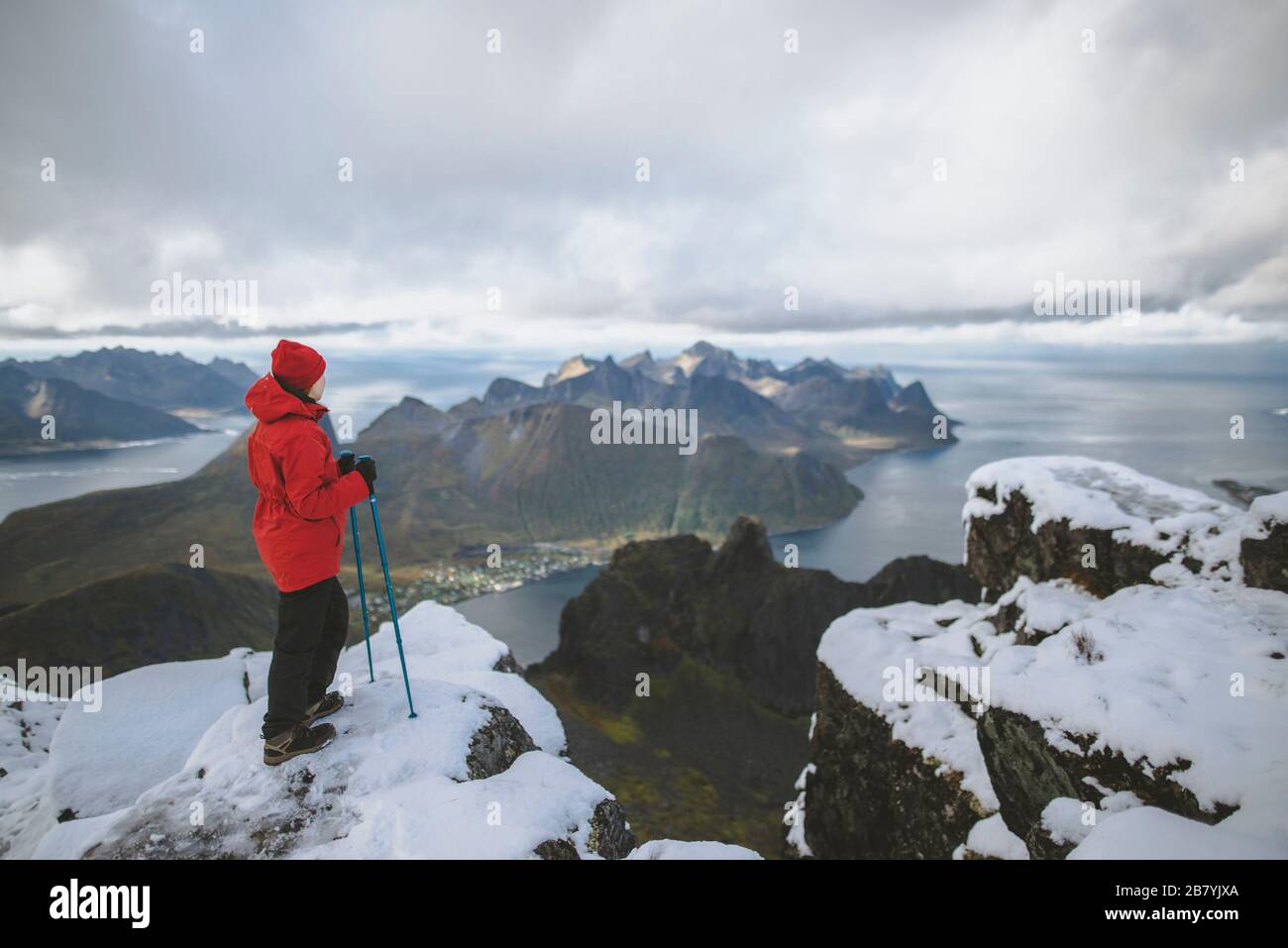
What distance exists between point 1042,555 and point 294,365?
79.4ft

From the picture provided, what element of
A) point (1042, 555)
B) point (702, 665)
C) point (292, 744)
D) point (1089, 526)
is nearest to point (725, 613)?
point (702, 665)

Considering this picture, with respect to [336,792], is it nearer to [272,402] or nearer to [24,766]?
[272,402]

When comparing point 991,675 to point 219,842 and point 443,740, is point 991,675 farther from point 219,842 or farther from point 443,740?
point 219,842

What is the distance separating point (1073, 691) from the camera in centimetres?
1177

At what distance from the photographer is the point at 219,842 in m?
6.14

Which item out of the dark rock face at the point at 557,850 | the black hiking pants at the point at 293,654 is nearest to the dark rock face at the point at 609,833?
the dark rock face at the point at 557,850

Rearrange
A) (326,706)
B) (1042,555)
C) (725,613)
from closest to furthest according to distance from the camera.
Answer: (326,706)
(1042,555)
(725,613)

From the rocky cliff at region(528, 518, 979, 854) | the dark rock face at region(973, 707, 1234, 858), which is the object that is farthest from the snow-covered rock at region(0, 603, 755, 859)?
the rocky cliff at region(528, 518, 979, 854)

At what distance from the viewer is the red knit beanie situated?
671cm

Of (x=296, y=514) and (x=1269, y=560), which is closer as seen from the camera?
(x=296, y=514)

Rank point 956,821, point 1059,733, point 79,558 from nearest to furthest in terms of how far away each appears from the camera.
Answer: point 1059,733, point 956,821, point 79,558
